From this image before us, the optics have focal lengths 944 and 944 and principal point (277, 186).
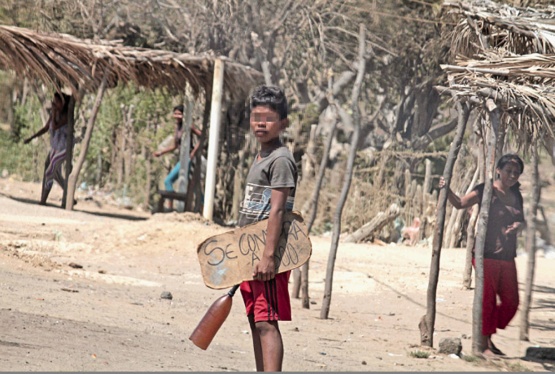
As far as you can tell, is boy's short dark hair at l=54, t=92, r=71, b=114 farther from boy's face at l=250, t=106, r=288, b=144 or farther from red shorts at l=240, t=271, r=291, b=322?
red shorts at l=240, t=271, r=291, b=322

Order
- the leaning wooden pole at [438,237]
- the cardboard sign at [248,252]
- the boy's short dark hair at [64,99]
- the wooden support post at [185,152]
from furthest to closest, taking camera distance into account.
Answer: the wooden support post at [185,152] → the boy's short dark hair at [64,99] → the leaning wooden pole at [438,237] → the cardboard sign at [248,252]

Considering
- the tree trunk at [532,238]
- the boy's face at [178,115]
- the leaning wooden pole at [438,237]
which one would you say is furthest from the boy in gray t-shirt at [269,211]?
the boy's face at [178,115]

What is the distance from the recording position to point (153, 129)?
17906 mm

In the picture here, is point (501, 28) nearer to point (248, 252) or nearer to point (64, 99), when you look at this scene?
point (248, 252)

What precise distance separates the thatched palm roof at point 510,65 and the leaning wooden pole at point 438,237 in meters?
0.29

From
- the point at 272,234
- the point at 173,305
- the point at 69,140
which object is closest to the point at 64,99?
the point at 69,140

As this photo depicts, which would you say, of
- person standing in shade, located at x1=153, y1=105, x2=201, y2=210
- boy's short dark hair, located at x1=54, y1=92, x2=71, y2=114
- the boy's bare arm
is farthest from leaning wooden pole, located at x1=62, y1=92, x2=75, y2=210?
the boy's bare arm

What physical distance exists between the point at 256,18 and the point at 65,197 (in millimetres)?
5062

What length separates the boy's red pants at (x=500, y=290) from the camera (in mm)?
7016

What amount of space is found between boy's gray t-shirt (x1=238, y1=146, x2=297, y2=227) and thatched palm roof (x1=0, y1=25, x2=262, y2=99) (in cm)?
929

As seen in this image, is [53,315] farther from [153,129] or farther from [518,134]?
[153,129]

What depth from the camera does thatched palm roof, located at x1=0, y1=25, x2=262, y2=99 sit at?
1322cm

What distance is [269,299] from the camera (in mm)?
4461

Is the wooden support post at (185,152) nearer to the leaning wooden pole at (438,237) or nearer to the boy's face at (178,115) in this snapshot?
the boy's face at (178,115)
